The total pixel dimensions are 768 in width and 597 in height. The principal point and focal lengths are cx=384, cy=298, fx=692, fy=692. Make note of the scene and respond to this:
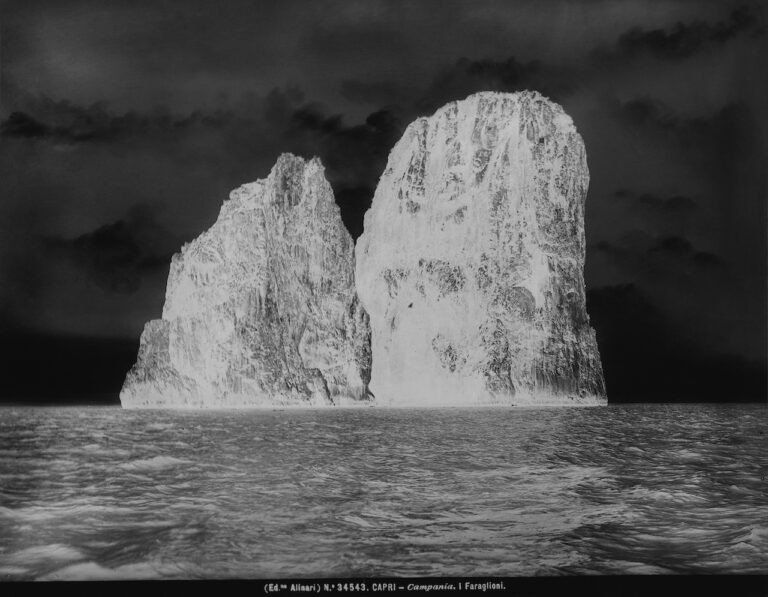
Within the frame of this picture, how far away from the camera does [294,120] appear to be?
21.5ft

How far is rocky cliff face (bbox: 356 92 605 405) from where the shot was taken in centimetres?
1205

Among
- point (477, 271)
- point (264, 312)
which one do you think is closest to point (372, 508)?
point (477, 271)

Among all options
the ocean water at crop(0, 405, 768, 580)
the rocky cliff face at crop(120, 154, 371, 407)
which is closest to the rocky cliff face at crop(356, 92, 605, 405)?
the rocky cliff face at crop(120, 154, 371, 407)

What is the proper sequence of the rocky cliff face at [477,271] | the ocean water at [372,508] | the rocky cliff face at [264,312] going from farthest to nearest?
the rocky cliff face at [477,271]
the rocky cliff face at [264,312]
the ocean water at [372,508]

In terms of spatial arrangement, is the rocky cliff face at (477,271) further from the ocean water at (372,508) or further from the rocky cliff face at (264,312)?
the ocean water at (372,508)

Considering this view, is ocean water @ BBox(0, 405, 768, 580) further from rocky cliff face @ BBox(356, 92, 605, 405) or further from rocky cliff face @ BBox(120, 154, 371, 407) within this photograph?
rocky cliff face @ BBox(356, 92, 605, 405)

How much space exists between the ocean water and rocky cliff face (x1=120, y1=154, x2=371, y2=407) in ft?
4.14

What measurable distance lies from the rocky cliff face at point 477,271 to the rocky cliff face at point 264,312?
3.98 ft

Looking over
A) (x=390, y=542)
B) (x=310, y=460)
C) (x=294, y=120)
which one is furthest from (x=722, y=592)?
(x=294, y=120)

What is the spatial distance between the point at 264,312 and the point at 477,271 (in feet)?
23.0

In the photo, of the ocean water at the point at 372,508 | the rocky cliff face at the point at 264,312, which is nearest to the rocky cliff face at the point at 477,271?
the rocky cliff face at the point at 264,312

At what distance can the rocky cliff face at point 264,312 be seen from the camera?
891 cm

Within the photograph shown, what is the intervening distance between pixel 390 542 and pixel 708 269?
3.98m

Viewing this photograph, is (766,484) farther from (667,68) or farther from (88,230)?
(88,230)
